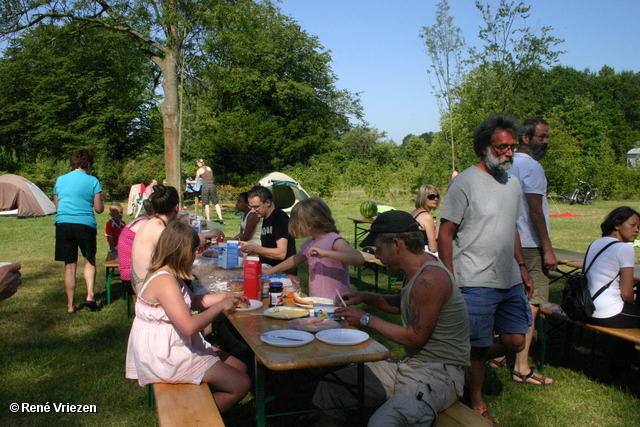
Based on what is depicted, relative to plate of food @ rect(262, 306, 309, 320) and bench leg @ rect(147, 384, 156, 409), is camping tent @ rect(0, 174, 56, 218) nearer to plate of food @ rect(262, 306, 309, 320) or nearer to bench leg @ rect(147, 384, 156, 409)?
bench leg @ rect(147, 384, 156, 409)

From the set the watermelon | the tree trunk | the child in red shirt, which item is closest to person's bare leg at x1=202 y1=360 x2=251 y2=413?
the child in red shirt

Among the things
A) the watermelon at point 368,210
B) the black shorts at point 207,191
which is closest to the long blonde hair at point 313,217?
the watermelon at point 368,210

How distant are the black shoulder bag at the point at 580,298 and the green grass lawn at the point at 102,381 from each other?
1.84 ft

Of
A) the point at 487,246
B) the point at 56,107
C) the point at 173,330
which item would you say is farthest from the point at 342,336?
the point at 56,107

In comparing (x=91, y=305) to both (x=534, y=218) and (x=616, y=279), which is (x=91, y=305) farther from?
(x=616, y=279)

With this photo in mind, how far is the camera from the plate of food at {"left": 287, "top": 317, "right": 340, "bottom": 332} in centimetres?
251

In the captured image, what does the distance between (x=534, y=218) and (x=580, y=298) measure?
→ 0.73 meters

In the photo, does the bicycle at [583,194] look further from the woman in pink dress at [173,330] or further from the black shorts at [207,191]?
the woman in pink dress at [173,330]

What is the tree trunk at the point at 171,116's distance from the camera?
41.5 ft

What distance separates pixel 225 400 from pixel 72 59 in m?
29.4

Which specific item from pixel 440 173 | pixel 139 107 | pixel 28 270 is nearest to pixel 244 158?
pixel 139 107

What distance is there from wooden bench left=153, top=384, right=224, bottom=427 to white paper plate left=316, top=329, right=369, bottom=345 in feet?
1.96

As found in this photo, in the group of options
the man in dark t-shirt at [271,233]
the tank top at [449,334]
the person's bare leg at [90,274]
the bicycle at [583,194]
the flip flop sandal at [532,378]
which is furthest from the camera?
the bicycle at [583,194]

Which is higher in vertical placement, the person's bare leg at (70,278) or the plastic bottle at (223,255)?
the plastic bottle at (223,255)
